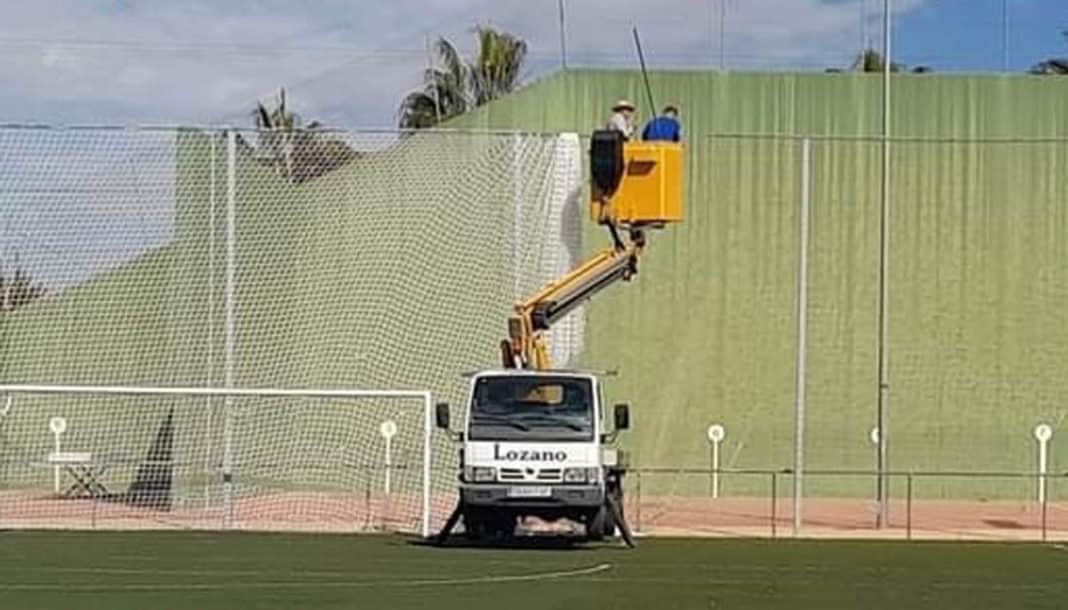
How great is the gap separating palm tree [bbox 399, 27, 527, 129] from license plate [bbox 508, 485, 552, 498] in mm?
26920

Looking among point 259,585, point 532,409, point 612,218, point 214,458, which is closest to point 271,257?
point 214,458

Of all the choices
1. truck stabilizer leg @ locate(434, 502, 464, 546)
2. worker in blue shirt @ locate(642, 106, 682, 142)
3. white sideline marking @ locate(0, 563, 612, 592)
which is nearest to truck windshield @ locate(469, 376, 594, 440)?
truck stabilizer leg @ locate(434, 502, 464, 546)

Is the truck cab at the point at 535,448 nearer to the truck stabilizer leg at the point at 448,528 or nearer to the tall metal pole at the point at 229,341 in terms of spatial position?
the truck stabilizer leg at the point at 448,528

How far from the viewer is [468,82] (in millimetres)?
60312

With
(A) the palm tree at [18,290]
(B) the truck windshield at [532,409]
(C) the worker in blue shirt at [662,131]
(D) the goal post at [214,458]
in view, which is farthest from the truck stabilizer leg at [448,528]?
(A) the palm tree at [18,290]

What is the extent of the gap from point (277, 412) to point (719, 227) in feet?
34.3

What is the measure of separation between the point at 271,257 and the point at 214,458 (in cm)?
360

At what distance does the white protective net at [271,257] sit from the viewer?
108ft

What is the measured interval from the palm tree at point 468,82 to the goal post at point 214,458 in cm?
1938

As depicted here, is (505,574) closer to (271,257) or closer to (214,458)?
(214,458)

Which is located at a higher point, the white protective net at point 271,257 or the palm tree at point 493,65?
the palm tree at point 493,65

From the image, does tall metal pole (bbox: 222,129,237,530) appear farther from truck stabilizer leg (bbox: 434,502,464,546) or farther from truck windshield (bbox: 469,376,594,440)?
truck windshield (bbox: 469,376,594,440)

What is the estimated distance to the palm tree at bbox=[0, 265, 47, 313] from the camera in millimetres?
33062

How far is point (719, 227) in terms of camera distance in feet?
130
